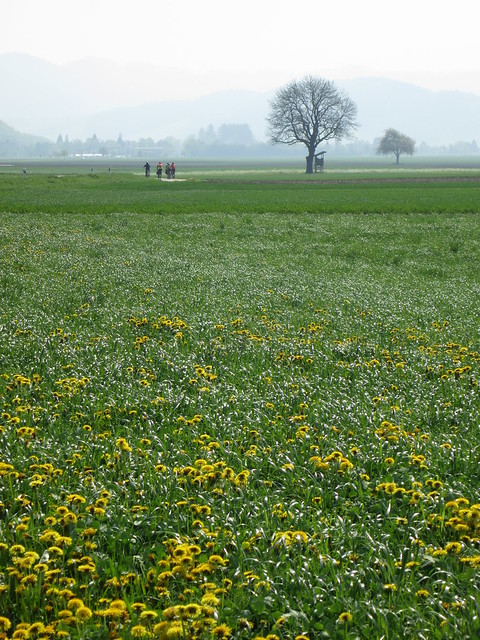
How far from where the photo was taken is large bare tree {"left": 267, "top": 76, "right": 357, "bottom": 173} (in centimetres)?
11125

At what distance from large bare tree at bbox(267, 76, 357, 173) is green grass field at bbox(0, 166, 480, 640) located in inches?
3953

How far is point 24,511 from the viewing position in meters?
5.16

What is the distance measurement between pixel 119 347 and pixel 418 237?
61.6ft

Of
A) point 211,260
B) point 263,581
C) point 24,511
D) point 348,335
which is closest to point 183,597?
point 263,581

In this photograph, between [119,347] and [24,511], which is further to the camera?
[119,347]

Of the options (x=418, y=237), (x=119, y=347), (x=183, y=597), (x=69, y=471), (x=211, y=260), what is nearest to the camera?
(x=183, y=597)

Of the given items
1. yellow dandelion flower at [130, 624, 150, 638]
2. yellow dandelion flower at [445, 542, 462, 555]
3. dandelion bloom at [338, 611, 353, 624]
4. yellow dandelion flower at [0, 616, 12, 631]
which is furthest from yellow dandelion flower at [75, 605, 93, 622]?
yellow dandelion flower at [445, 542, 462, 555]

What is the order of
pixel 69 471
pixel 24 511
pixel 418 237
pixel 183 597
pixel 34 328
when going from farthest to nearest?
pixel 418 237, pixel 34 328, pixel 69 471, pixel 24 511, pixel 183 597

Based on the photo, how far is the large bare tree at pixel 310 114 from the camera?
11125cm

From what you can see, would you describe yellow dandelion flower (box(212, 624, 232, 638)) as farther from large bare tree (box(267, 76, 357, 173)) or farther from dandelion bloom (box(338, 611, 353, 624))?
large bare tree (box(267, 76, 357, 173))

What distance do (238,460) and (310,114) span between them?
114 m

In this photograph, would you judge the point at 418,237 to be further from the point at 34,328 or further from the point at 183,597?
the point at 183,597

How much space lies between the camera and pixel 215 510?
5191 mm

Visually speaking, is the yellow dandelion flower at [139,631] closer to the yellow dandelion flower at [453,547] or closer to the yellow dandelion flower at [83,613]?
the yellow dandelion flower at [83,613]
